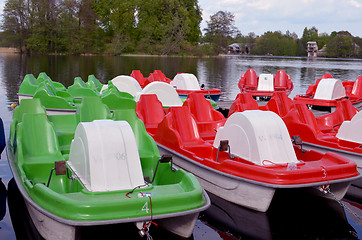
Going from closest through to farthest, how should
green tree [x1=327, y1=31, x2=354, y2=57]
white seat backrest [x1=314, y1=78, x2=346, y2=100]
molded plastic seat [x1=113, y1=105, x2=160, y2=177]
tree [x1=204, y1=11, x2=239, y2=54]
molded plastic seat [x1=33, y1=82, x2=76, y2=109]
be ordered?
molded plastic seat [x1=113, y1=105, x2=160, y2=177] < molded plastic seat [x1=33, y1=82, x2=76, y2=109] < white seat backrest [x1=314, y1=78, x2=346, y2=100] < tree [x1=204, y1=11, x2=239, y2=54] < green tree [x1=327, y1=31, x2=354, y2=57]

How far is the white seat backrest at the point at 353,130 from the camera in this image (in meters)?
7.96

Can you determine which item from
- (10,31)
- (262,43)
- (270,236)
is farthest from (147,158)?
(262,43)

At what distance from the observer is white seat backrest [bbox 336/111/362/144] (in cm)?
796

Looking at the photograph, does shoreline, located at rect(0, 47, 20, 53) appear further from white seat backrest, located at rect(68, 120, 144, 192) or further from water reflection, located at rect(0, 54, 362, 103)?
white seat backrest, located at rect(68, 120, 144, 192)

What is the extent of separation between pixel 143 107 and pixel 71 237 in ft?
16.2

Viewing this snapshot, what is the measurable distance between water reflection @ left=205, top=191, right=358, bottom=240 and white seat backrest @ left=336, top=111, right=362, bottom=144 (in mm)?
1758

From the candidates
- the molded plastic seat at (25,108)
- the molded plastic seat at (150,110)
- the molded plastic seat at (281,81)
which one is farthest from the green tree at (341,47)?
the molded plastic seat at (25,108)

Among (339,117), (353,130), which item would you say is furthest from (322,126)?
(353,130)

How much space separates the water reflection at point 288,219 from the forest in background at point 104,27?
217 feet

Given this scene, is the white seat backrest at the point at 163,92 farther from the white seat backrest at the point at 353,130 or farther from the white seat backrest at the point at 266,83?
the white seat backrest at the point at 266,83

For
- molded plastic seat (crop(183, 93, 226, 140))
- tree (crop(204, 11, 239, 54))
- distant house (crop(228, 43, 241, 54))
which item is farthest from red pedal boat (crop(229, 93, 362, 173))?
distant house (crop(228, 43, 241, 54))

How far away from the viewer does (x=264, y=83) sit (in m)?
17.2

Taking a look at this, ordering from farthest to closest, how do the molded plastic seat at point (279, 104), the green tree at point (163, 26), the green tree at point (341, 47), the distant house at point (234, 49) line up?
the distant house at point (234, 49)
the green tree at point (341, 47)
the green tree at point (163, 26)
the molded plastic seat at point (279, 104)

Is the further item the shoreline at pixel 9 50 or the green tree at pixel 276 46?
the green tree at pixel 276 46
